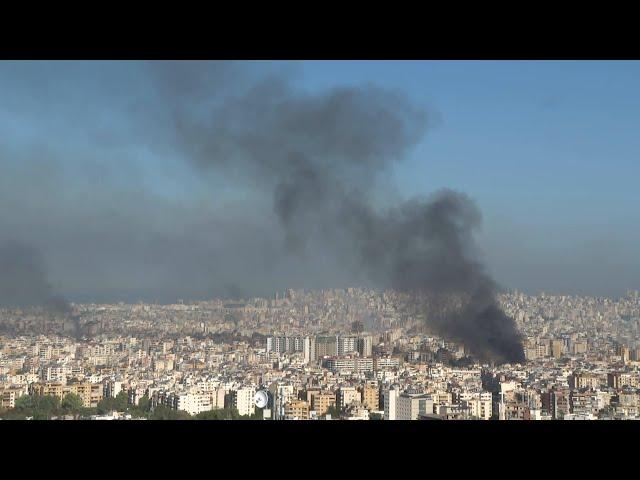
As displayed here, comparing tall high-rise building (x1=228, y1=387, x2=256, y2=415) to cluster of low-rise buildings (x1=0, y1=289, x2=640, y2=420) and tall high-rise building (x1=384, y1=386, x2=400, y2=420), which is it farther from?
tall high-rise building (x1=384, y1=386, x2=400, y2=420)

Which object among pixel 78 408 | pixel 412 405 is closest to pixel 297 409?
pixel 412 405

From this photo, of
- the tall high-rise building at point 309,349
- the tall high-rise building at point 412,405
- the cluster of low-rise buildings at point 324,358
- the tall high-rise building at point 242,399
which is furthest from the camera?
the tall high-rise building at point 309,349

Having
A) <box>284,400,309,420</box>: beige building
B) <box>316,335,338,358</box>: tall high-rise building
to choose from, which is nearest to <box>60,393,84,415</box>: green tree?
<box>284,400,309,420</box>: beige building

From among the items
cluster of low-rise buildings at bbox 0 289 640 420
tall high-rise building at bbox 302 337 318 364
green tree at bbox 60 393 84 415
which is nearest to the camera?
green tree at bbox 60 393 84 415

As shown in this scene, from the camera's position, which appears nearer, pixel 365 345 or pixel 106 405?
pixel 106 405

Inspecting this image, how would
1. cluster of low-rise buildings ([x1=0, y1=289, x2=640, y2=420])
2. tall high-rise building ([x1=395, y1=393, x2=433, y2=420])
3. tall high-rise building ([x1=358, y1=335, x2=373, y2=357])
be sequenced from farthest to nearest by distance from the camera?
1. tall high-rise building ([x1=358, y1=335, x2=373, y2=357])
2. cluster of low-rise buildings ([x1=0, y1=289, x2=640, y2=420])
3. tall high-rise building ([x1=395, y1=393, x2=433, y2=420])

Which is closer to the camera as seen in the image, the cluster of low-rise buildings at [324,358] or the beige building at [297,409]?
the beige building at [297,409]

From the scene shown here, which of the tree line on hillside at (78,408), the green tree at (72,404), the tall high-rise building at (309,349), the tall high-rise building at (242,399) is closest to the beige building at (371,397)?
the tall high-rise building at (242,399)

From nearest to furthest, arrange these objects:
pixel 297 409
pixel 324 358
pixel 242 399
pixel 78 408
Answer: pixel 78 408
pixel 297 409
pixel 242 399
pixel 324 358

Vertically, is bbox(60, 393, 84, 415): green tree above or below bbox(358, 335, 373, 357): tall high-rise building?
below

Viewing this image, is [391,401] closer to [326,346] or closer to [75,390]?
[75,390]

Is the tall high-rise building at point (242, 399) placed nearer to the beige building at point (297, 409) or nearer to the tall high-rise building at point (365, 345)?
→ the beige building at point (297, 409)
